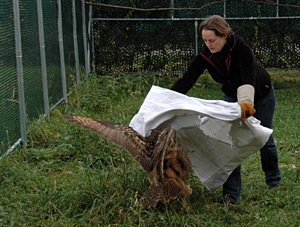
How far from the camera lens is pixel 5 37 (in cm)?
642

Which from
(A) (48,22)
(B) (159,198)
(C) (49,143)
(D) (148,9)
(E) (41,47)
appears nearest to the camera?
(B) (159,198)

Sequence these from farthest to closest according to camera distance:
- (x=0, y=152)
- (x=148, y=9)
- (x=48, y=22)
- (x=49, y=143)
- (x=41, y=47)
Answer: (x=148, y=9), (x=48, y=22), (x=41, y=47), (x=49, y=143), (x=0, y=152)

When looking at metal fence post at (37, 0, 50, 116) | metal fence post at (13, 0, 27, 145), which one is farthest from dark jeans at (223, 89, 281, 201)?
metal fence post at (37, 0, 50, 116)

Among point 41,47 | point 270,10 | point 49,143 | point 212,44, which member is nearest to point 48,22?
point 41,47

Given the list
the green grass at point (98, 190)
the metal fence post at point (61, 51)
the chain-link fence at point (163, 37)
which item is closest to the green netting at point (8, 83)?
the green grass at point (98, 190)

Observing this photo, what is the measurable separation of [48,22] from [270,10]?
20.3 ft

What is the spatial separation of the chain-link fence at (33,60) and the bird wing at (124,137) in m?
1.64

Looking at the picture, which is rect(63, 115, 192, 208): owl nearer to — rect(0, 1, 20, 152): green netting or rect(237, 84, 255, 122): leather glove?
rect(237, 84, 255, 122): leather glove

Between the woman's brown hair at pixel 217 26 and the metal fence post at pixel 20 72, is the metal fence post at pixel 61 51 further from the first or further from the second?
the woman's brown hair at pixel 217 26

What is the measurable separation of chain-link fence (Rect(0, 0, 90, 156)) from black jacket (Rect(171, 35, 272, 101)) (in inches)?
70.3

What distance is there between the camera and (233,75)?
17.2 ft

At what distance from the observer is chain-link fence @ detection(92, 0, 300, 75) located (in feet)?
44.3

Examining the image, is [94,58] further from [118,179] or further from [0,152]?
[118,179]

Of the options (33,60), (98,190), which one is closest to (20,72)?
(33,60)
